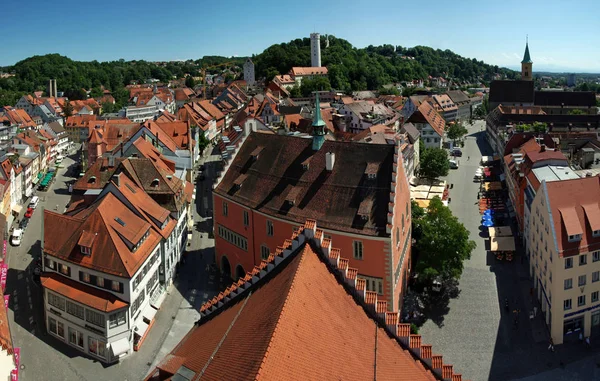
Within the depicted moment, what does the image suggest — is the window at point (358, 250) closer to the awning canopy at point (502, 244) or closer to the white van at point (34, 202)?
the awning canopy at point (502, 244)

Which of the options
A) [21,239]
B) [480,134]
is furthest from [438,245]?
[480,134]

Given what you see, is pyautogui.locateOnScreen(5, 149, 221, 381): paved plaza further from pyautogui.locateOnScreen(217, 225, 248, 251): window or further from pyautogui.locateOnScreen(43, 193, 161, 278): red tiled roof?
pyautogui.locateOnScreen(43, 193, 161, 278): red tiled roof

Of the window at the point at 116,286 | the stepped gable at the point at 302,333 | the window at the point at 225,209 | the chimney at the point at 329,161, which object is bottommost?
the window at the point at 116,286

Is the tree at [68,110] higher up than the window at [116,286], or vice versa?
the tree at [68,110]

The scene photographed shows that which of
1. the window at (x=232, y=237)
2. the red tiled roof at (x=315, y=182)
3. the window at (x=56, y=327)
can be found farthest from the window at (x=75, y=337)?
the red tiled roof at (x=315, y=182)

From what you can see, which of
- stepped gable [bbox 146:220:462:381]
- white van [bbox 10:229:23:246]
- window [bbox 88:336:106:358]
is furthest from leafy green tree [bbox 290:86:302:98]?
stepped gable [bbox 146:220:462:381]

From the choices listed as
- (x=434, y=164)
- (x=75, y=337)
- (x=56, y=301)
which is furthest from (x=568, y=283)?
(x=434, y=164)
